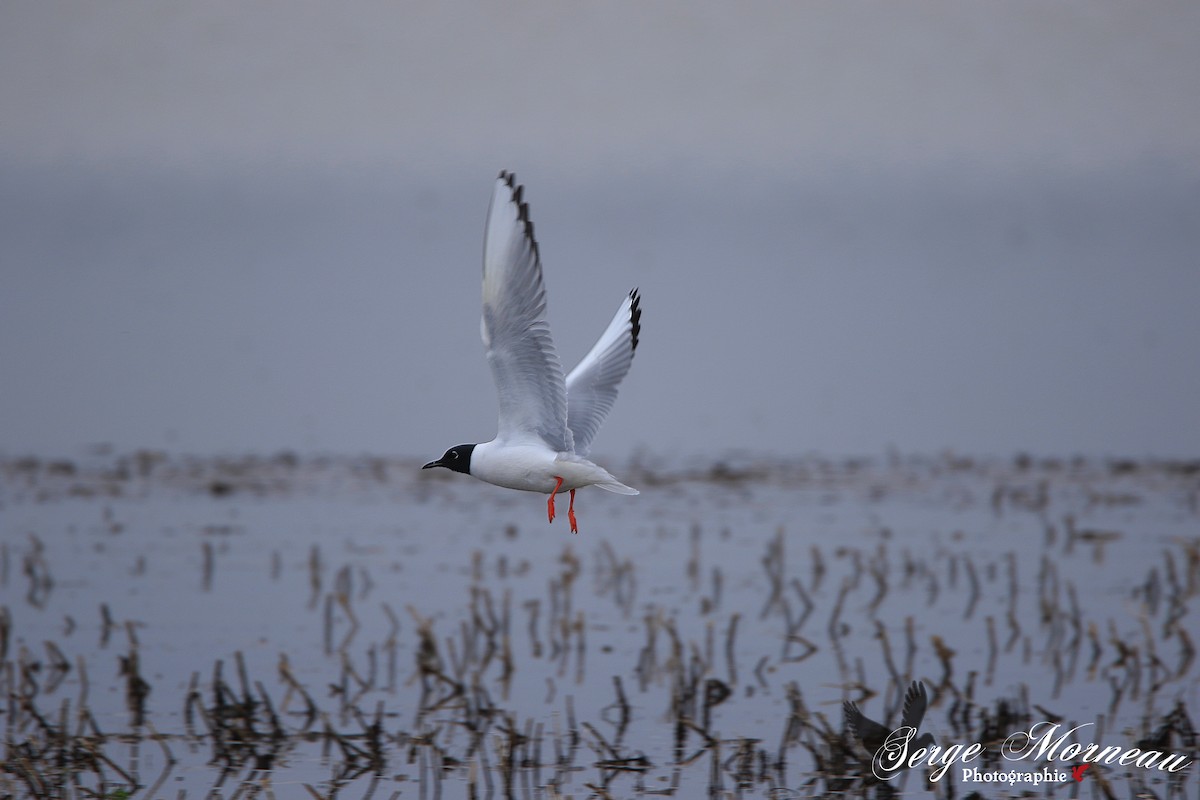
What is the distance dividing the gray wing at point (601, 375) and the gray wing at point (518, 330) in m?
0.88

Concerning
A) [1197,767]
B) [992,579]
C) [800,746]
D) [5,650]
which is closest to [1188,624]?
[992,579]

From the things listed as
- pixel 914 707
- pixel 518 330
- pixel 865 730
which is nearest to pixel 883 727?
pixel 865 730

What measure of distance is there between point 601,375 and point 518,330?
155cm

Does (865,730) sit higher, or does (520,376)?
(520,376)

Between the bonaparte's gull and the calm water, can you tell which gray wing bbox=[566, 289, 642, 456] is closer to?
the bonaparte's gull

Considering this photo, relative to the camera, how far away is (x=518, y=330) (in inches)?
301

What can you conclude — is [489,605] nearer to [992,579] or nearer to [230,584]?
[230,584]

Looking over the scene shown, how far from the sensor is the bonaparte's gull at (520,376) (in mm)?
7492

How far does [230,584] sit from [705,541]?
4.41m

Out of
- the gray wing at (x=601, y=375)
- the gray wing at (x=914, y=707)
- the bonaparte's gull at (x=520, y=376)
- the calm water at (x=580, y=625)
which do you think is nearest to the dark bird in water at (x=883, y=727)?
the gray wing at (x=914, y=707)

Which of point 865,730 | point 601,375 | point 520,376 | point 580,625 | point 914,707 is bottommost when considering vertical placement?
point 865,730

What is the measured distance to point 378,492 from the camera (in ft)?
55.9

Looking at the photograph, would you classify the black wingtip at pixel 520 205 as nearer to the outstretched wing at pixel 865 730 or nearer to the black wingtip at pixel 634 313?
the black wingtip at pixel 634 313
